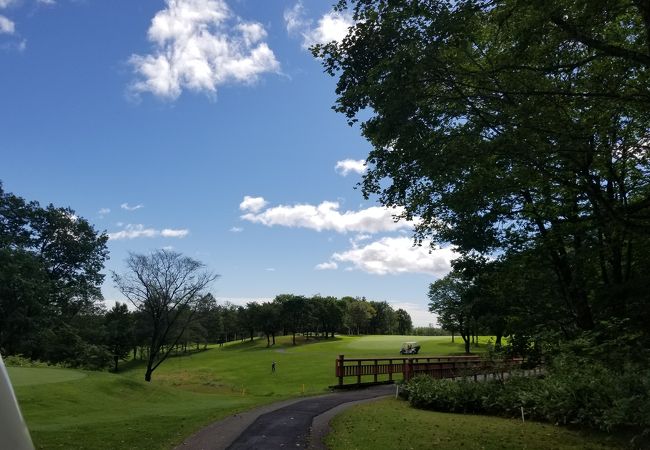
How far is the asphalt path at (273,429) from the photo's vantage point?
10977 millimetres

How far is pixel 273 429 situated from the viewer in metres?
12.7

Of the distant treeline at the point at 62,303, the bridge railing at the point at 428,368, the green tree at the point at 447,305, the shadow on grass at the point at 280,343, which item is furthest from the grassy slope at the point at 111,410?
the shadow on grass at the point at 280,343

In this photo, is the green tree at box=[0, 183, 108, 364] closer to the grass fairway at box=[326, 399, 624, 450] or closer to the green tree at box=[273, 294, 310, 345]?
the grass fairway at box=[326, 399, 624, 450]

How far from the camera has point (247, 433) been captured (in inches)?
479

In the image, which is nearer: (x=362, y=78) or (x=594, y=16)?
(x=594, y=16)

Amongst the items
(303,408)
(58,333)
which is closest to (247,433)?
(303,408)

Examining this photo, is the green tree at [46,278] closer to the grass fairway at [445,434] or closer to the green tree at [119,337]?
the green tree at [119,337]

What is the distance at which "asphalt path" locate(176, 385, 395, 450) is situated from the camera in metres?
11.0

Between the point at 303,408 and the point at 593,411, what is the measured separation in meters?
8.73

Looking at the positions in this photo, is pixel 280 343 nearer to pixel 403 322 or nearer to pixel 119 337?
pixel 119 337

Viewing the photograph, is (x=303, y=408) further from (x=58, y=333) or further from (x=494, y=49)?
(x=58, y=333)

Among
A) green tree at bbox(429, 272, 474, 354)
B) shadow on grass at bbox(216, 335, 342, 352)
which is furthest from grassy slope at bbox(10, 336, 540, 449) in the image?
shadow on grass at bbox(216, 335, 342, 352)

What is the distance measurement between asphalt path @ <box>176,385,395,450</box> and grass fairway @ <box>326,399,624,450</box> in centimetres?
62

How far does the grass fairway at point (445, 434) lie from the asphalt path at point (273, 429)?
622 millimetres
